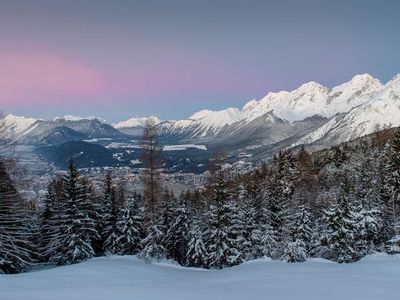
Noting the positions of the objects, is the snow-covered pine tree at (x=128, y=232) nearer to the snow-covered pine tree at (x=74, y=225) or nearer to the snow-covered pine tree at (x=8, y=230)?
the snow-covered pine tree at (x=74, y=225)

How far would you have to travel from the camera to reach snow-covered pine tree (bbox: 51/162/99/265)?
135 ft

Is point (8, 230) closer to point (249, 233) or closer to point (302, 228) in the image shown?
point (249, 233)

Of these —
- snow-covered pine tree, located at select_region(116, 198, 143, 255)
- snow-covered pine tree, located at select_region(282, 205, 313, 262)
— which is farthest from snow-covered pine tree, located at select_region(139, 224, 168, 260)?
snow-covered pine tree, located at select_region(282, 205, 313, 262)

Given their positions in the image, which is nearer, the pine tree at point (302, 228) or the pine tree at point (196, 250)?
the pine tree at point (196, 250)

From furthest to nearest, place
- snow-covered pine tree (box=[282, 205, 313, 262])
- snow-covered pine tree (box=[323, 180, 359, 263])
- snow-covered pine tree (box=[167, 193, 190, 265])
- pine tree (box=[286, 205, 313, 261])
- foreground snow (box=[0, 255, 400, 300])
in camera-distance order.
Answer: snow-covered pine tree (box=[167, 193, 190, 265]) < pine tree (box=[286, 205, 313, 261]) < snow-covered pine tree (box=[282, 205, 313, 262]) < snow-covered pine tree (box=[323, 180, 359, 263]) < foreground snow (box=[0, 255, 400, 300])

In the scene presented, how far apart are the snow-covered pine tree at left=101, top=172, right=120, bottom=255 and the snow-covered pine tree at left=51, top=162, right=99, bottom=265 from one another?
15.1ft

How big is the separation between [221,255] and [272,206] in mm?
13218

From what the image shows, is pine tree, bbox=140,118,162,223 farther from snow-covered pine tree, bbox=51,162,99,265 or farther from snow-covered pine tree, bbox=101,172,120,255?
snow-covered pine tree, bbox=101,172,120,255

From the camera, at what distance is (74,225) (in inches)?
1658

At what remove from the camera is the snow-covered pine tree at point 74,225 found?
41.1 m

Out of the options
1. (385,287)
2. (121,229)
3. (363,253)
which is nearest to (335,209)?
(363,253)

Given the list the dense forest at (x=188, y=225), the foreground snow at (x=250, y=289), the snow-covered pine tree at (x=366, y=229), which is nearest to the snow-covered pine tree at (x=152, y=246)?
the dense forest at (x=188, y=225)

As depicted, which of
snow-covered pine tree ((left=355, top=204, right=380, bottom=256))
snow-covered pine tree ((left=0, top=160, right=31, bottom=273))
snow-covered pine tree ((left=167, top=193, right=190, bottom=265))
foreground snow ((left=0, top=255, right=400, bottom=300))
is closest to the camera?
foreground snow ((left=0, top=255, right=400, bottom=300))

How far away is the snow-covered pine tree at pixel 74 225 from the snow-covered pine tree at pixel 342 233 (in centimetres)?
2241
